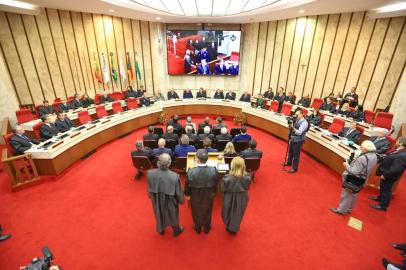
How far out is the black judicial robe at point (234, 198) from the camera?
3.11 m

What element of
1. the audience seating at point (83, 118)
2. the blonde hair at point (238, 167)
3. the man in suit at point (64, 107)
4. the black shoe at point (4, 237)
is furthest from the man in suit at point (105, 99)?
the blonde hair at point (238, 167)

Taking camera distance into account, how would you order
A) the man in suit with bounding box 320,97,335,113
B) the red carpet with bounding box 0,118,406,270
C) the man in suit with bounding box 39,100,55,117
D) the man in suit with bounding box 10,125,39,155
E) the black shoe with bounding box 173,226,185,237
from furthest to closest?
1. the man in suit with bounding box 320,97,335,113
2. the man in suit with bounding box 39,100,55,117
3. the man in suit with bounding box 10,125,39,155
4. the black shoe with bounding box 173,226,185,237
5. the red carpet with bounding box 0,118,406,270

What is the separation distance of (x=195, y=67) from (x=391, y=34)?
8.13m

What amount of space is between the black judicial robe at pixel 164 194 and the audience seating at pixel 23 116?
6350mm

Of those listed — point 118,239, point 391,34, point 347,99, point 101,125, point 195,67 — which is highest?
point 391,34

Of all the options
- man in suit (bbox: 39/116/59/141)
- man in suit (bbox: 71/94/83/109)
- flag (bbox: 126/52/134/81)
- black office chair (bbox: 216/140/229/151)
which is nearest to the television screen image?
flag (bbox: 126/52/134/81)

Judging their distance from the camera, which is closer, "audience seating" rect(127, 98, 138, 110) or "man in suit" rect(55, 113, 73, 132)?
"man in suit" rect(55, 113, 73, 132)

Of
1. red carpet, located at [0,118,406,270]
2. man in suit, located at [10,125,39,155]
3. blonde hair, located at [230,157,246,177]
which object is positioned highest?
blonde hair, located at [230,157,246,177]

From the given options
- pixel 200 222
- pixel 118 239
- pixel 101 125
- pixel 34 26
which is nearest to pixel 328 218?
pixel 200 222

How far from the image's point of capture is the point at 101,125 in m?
7.07

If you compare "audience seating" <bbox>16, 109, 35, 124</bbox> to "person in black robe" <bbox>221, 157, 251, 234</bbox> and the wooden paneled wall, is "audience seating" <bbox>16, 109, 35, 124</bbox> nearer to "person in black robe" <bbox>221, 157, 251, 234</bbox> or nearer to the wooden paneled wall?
the wooden paneled wall

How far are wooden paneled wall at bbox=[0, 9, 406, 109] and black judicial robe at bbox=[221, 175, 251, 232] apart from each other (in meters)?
7.84

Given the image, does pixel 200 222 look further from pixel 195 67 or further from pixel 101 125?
pixel 195 67

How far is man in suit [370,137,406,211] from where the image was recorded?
12.9 ft
